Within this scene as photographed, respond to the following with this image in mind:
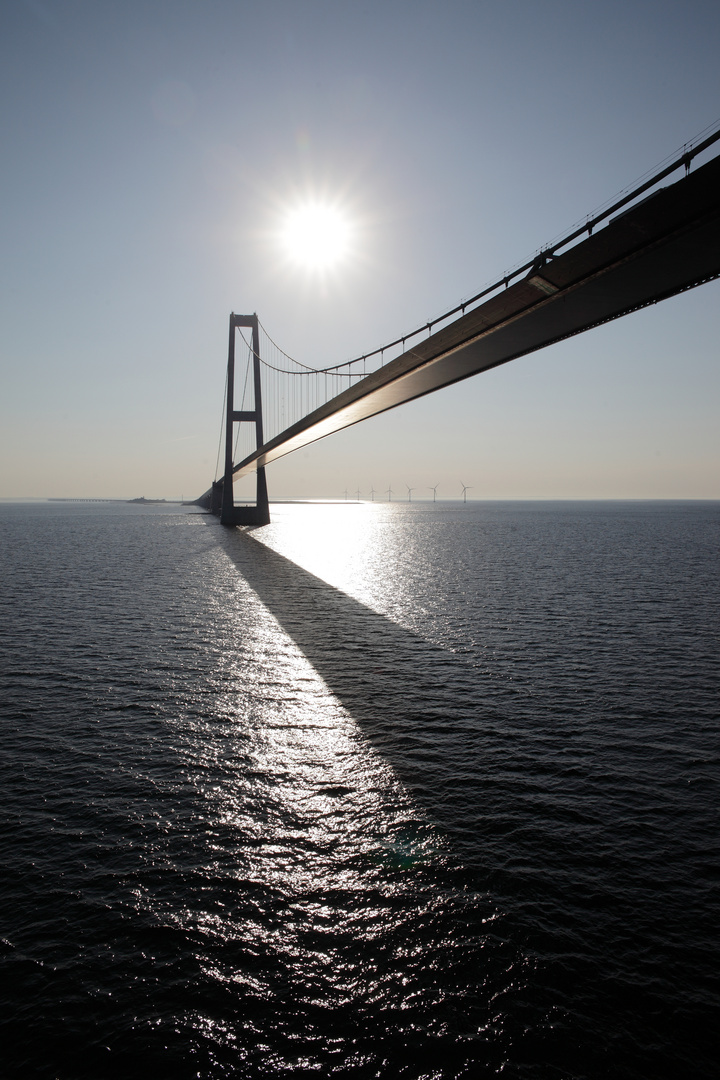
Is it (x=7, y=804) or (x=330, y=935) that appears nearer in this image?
(x=330, y=935)

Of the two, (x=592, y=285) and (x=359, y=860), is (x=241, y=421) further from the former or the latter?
(x=359, y=860)

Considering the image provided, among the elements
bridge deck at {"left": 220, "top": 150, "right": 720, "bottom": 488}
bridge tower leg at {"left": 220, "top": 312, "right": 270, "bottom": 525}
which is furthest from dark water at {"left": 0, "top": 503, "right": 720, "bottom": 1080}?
bridge tower leg at {"left": 220, "top": 312, "right": 270, "bottom": 525}

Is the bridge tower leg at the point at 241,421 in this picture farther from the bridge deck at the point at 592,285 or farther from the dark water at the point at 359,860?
the dark water at the point at 359,860

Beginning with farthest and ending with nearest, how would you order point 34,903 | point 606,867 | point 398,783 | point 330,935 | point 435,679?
point 435,679 < point 398,783 < point 606,867 < point 34,903 < point 330,935

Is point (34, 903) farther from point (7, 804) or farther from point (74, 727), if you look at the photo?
point (74, 727)

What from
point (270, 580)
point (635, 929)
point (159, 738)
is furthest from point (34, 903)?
point (270, 580)

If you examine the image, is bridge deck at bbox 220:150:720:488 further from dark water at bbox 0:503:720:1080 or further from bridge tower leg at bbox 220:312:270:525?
bridge tower leg at bbox 220:312:270:525
